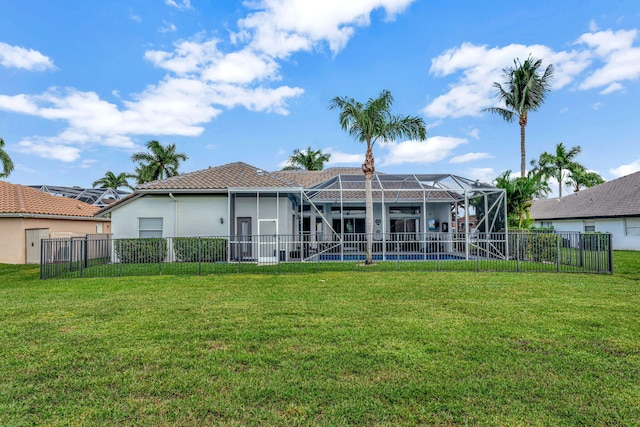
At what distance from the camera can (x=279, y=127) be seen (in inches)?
961

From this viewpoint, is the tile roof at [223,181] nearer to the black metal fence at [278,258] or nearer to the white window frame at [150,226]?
the white window frame at [150,226]

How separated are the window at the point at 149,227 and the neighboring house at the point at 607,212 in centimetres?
2725

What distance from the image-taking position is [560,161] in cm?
3772

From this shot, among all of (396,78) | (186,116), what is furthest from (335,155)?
(396,78)

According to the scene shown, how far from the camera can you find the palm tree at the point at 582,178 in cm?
3769

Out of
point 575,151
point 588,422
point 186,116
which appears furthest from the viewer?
point 575,151

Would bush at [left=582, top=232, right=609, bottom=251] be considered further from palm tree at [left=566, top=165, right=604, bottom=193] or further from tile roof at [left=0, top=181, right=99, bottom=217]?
palm tree at [left=566, top=165, right=604, bottom=193]

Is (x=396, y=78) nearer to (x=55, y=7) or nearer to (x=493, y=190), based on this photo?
(x=493, y=190)

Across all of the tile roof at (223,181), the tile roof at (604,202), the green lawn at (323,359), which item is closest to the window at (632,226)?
the tile roof at (604,202)

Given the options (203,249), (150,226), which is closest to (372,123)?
(203,249)

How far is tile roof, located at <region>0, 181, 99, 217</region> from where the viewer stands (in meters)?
16.0

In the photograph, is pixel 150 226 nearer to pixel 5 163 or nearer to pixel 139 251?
pixel 139 251

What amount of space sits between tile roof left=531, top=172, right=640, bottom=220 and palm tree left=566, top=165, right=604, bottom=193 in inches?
362

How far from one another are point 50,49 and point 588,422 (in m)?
25.6
